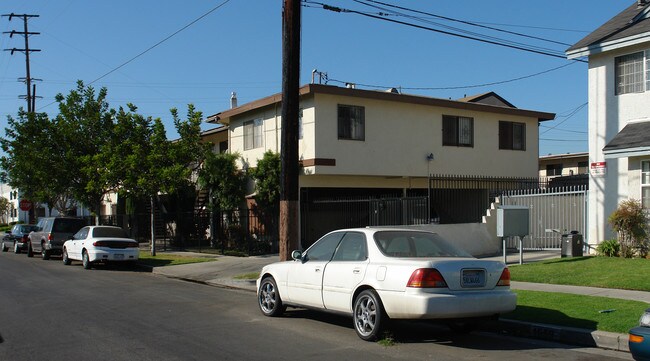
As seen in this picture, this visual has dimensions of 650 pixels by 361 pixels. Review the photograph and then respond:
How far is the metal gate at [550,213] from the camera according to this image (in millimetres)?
18734

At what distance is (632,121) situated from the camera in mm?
16625

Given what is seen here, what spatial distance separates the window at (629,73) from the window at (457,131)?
31.3ft

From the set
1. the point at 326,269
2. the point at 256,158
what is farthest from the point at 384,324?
the point at 256,158

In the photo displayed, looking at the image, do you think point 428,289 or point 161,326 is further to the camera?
point 161,326

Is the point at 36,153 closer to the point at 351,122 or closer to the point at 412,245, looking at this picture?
the point at 351,122

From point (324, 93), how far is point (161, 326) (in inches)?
551

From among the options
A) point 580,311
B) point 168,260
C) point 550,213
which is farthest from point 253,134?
point 580,311

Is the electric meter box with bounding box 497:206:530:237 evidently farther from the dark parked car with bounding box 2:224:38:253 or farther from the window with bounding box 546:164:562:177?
the window with bounding box 546:164:562:177

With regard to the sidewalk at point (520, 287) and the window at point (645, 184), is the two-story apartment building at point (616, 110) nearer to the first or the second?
the window at point (645, 184)

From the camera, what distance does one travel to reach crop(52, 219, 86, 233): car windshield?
982 inches

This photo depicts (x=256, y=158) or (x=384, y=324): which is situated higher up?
(x=256, y=158)

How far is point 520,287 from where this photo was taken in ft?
40.2

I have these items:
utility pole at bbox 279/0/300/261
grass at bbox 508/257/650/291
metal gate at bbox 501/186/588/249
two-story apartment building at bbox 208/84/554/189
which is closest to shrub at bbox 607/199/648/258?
grass at bbox 508/257/650/291

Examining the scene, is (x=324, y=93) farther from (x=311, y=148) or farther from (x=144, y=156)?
→ (x=144, y=156)
